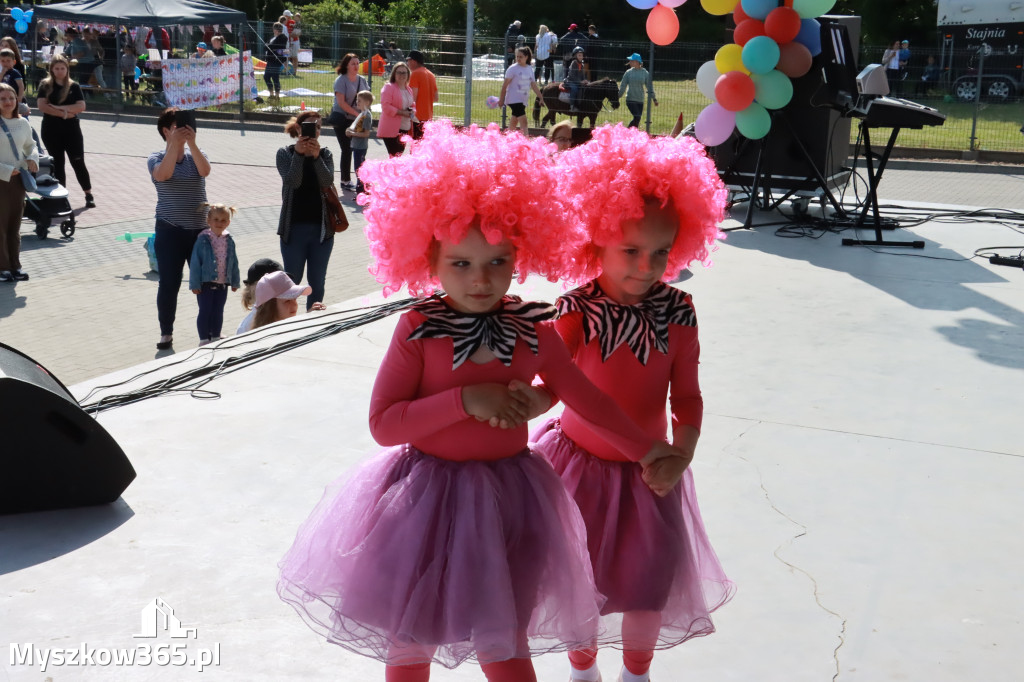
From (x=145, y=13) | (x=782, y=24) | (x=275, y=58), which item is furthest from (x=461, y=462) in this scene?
(x=275, y=58)

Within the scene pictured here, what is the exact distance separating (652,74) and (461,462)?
1811 centimetres

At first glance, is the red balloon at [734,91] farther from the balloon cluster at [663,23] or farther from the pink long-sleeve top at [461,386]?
the pink long-sleeve top at [461,386]

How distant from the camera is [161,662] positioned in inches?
110

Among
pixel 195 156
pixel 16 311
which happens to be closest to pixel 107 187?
pixel 16 311

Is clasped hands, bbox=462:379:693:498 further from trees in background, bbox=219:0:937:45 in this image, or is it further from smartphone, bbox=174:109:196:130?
trees in background, bbox=219:0:937:45

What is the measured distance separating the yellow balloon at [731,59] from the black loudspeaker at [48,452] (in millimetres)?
6766

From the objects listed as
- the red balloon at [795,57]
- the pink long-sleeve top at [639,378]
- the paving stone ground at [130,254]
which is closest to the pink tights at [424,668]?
the pink long-sleeve top at [639,378]

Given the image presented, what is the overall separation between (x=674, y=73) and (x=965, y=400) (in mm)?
15298

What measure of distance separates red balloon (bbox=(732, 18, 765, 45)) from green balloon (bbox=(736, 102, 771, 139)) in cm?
56

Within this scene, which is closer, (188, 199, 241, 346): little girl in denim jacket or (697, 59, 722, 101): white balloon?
(188, 199, 241, 346): little girl in denim jacket

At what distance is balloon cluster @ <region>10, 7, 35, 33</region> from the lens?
2344 cm

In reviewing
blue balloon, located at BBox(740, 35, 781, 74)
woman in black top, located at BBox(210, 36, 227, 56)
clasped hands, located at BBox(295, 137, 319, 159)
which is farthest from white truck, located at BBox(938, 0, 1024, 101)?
woman in black top, located at BBox(210, 36, 227, 56)

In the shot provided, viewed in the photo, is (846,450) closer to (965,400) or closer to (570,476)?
(965,400)

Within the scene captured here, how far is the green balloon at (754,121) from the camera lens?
9117mm
